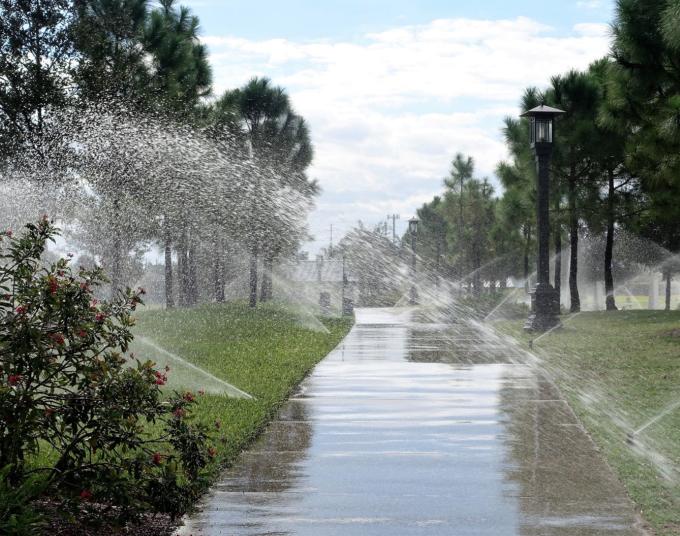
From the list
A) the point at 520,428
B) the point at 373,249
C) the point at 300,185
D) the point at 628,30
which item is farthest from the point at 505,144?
the point at 520,428

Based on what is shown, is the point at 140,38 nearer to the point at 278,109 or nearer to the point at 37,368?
the point at 278,109

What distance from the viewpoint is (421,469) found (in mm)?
6805

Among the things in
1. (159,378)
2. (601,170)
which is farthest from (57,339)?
(601,170)

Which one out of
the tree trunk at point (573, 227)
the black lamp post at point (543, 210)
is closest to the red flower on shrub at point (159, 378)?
the black lamp post at point (543, 210)

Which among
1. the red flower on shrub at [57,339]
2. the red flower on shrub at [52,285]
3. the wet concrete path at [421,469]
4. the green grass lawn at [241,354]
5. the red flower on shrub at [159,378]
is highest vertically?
the red flower on shrub at [52,285]

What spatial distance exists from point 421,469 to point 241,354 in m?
9.93

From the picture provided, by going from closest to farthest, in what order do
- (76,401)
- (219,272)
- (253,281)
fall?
(76,401) < (253,281) < (219,272)

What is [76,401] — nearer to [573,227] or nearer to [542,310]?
[542,310]

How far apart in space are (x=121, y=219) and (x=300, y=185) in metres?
12.9

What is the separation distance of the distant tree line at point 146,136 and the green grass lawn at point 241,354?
7.54 ft

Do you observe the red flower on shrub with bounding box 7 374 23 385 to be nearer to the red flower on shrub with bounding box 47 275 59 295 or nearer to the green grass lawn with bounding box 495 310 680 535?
the red flower on shrub with bounding box 47 275 59 295

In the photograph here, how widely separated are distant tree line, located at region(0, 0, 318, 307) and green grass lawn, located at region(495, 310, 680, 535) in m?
8.22

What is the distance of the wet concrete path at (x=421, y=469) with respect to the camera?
17.9 feet

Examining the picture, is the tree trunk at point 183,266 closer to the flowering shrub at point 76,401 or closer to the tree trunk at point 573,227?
the tree trunk at point 573,227
